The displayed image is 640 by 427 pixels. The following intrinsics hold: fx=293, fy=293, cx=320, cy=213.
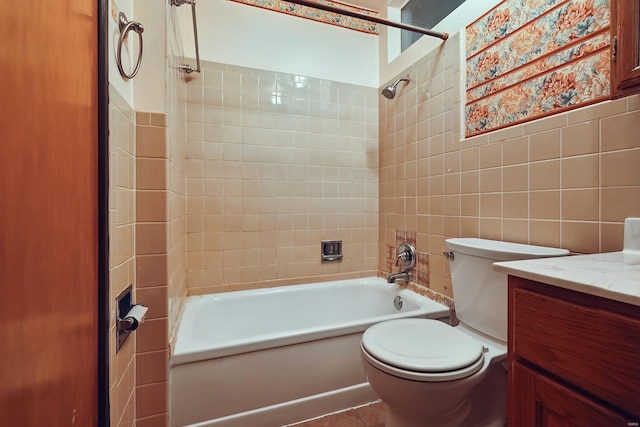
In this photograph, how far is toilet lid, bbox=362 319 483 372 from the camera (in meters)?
0.96

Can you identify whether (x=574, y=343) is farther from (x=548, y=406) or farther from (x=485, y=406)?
(x=485, y=406)

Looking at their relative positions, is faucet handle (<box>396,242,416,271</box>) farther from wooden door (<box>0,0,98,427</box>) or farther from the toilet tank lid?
wooden door (<box>0,0,98,427</box>)

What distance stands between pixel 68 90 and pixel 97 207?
26 cm

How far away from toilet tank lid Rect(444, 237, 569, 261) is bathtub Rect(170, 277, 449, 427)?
457 millimetres

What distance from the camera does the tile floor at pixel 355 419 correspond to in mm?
1354

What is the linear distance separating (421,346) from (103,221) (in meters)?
1.08

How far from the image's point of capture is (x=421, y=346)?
1.08 meters

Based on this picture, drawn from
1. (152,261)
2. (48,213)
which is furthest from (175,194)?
(48,213)

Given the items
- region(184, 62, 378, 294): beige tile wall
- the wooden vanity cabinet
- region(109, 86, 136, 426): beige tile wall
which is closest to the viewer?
the wooden vanity cabinet

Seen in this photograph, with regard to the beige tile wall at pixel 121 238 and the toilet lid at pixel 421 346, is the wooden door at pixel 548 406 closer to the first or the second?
the toilet lid at pixel 421 346

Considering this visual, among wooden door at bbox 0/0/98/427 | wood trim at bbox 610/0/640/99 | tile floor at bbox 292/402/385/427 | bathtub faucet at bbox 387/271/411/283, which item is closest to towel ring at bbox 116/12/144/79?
wooden door at bbox 0/0/98/427

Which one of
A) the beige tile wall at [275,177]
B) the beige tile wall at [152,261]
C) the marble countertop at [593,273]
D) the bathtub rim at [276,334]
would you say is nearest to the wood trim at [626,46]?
the marble countertop at [593,273]

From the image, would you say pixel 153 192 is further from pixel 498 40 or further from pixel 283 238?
pixel 498 40

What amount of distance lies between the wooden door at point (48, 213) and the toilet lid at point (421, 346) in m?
0.83
